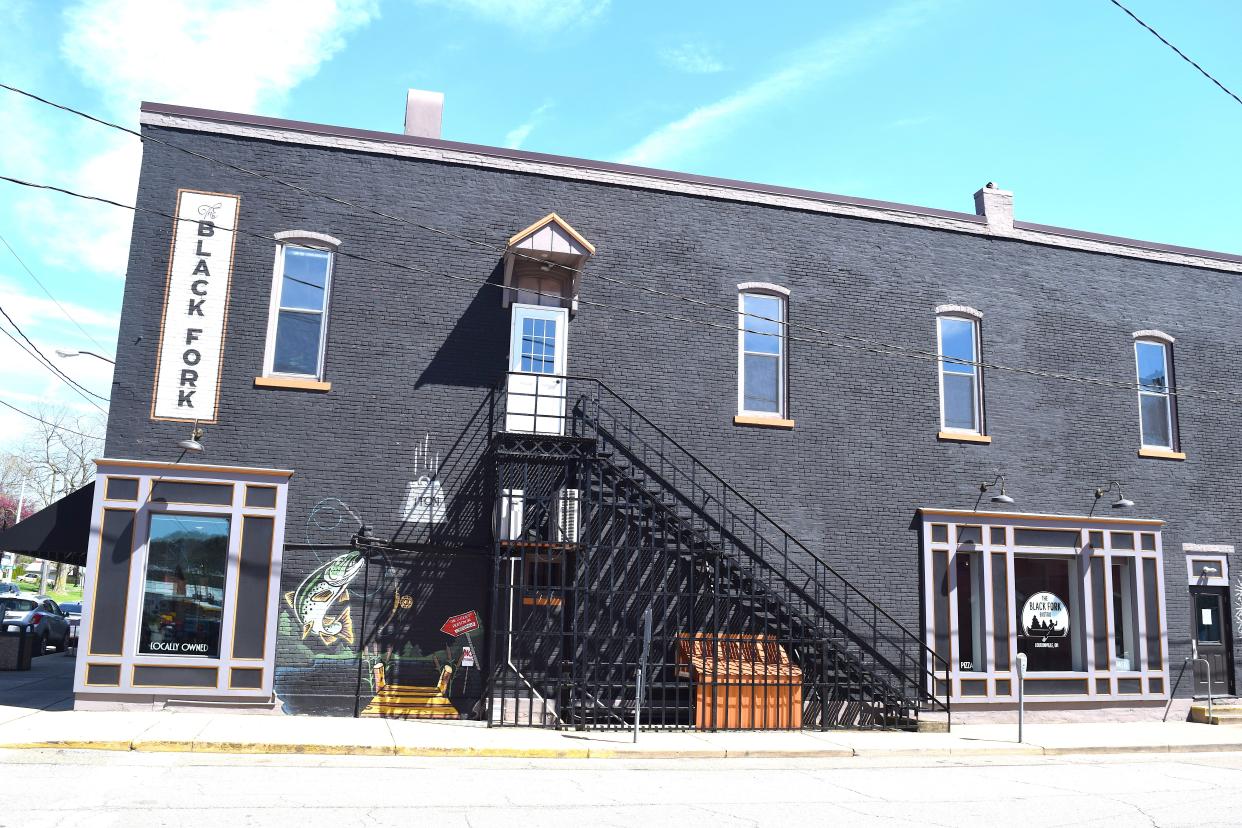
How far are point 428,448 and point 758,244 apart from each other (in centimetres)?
655

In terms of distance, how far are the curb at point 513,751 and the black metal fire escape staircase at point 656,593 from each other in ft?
4.60

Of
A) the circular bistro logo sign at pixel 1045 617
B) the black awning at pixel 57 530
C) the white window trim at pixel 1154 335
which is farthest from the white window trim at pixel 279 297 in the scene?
the white window trim at pixel 1154 335

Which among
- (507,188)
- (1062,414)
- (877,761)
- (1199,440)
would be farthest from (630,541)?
(1199,440)

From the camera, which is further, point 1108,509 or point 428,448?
point 1108,509

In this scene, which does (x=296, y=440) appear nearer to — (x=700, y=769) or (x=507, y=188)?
(x=507, y=188)

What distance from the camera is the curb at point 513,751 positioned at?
11023 mm

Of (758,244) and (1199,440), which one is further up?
(758,244)

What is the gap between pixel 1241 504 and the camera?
752 inches

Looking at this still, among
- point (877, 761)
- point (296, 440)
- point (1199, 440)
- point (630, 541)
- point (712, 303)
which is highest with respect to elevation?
point (712, 303)

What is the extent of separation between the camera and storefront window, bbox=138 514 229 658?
13555 millimetres

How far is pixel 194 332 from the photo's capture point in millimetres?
14500

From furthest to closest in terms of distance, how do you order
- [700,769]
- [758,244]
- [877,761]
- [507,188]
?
[758,244] → [507,188] → [877,761] → [700,769]

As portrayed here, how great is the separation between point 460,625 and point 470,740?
2423 mm

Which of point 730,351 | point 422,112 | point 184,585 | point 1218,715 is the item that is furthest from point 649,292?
point 1218,715
